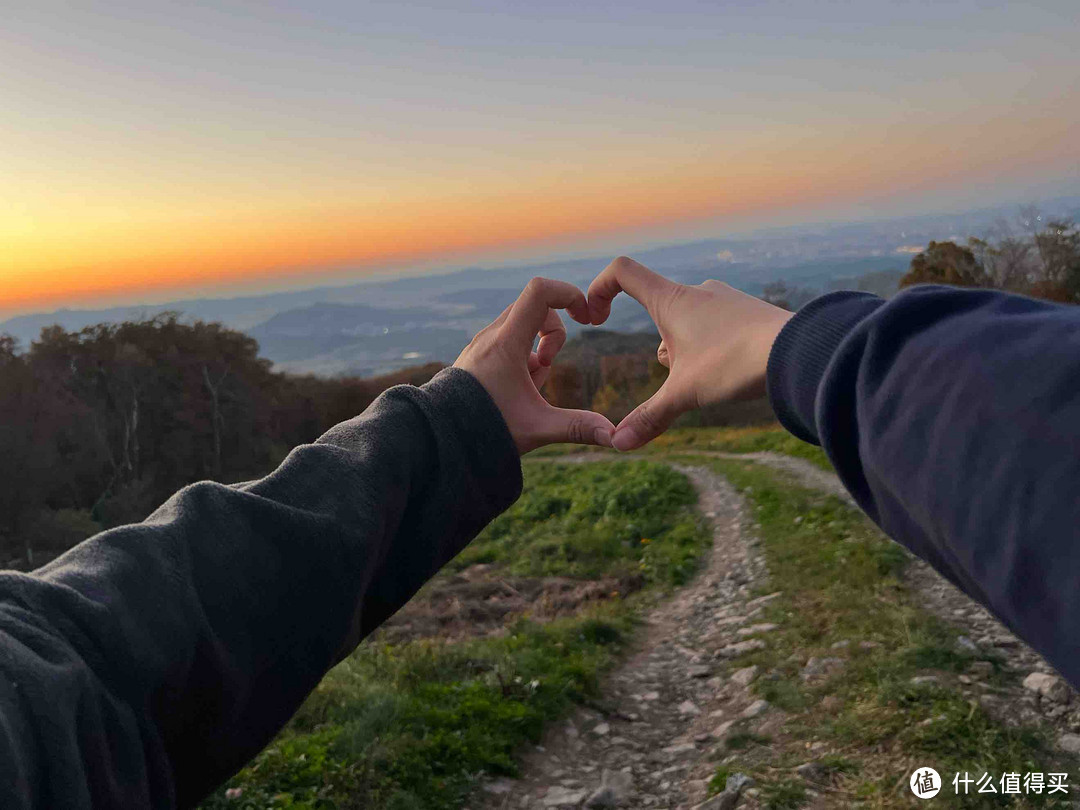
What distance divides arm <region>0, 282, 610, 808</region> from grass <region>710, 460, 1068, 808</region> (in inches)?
113

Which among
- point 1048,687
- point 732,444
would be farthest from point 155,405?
point 1048,687

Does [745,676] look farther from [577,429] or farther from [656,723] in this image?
[577,429]

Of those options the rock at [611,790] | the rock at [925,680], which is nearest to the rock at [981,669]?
the rock at [925,680]

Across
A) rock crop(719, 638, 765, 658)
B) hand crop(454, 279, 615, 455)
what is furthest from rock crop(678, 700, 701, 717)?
hand crop(454, 279, 615, 455)

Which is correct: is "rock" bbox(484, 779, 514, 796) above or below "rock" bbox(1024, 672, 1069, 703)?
below

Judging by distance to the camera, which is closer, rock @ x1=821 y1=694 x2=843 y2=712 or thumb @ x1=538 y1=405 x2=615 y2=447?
thumb @ x1=538 y1=405 x2=615 y2=447

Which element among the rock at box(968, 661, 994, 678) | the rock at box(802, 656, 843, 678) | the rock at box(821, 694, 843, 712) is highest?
the rock at box(968, 661, 994, 678)

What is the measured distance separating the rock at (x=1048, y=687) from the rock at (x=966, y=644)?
1.23 ft

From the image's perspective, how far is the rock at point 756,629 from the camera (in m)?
6.38

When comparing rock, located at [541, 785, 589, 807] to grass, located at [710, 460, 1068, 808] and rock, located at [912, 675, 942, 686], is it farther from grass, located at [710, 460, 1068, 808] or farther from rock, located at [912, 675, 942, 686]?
rock, located at [912, 675, 942, 686]

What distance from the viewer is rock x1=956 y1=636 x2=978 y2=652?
195 inches

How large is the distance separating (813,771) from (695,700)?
58.2 inches

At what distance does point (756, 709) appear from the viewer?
4.93 metres

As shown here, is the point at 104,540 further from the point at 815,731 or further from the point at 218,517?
the point at 815,731
